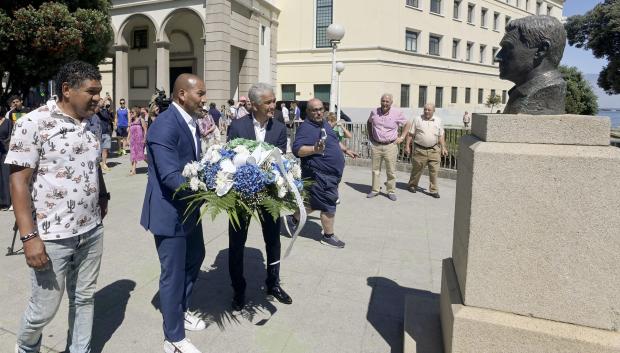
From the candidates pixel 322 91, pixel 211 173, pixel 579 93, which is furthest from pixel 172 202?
pixel 579 93

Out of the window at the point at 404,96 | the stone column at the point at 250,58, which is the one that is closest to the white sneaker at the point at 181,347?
the stone column at the point at 250,58

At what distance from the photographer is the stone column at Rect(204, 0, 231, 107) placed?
67.9 feet

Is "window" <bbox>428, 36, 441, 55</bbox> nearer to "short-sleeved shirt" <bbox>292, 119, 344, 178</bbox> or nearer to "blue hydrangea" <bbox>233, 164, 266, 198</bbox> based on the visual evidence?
"short-sleeved shirt" <bbox>292, 119, 344, 178</bbox>

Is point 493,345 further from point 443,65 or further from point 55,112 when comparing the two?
point 443,65

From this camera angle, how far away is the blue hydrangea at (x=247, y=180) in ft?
8.98

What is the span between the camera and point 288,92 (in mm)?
32656

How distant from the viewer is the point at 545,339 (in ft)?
7.55

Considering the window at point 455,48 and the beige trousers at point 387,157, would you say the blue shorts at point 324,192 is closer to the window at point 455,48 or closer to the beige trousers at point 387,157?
the beige trousers at point 387,157

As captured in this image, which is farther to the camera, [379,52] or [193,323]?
[379,52]

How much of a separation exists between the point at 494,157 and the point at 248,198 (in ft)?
5.02

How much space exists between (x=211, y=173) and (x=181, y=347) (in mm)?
1228

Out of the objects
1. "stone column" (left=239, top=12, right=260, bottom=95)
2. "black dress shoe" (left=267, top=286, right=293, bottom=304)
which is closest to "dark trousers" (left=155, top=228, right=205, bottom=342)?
"black dress shoe" (left=267, top=286, right=293, bottom=304)

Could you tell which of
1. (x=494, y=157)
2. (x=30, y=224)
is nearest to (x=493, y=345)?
(x=494, y=157)

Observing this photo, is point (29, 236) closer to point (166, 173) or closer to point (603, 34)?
point (166, 173)
